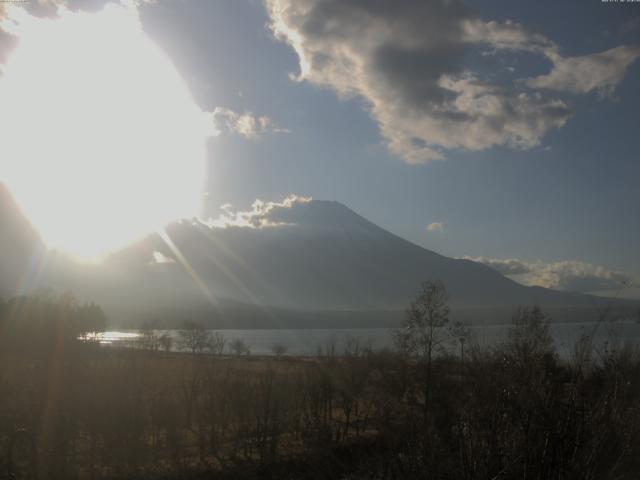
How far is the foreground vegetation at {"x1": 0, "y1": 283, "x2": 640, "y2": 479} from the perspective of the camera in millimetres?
5219

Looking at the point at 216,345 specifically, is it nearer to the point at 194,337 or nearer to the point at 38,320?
the point at 194,337

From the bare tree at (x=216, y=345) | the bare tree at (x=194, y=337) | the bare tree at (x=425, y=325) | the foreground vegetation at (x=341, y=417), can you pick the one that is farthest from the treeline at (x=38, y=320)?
the bare tree at (x=194, y=337)

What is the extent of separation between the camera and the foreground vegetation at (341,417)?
5.22 metres

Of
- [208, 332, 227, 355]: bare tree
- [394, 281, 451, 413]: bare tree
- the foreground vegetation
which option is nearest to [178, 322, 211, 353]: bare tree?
[208, 332, 227, 355]: bare tree

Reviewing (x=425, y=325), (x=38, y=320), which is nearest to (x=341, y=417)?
(x=425, y=325)

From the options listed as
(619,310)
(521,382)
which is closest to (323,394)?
(619,310)

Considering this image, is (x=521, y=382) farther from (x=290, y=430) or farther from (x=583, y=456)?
(x=290, y=430)

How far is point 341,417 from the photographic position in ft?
98.5

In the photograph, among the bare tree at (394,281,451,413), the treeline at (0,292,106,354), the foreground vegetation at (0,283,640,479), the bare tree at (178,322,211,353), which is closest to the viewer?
the foreground vegetation at (0,283,640,479)

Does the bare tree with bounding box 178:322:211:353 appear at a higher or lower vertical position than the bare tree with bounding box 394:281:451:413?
lower

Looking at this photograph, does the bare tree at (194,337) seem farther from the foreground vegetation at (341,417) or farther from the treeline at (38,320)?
the foreground vegetation at (341,417)

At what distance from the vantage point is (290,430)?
25.9 meters

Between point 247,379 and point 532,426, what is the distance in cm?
2243

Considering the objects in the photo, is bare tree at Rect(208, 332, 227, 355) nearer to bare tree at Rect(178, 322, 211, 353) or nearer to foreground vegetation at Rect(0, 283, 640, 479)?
bare tree at Rect(178, 322, 211, 353)
